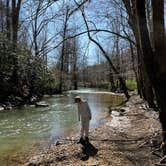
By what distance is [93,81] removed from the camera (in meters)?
86.1

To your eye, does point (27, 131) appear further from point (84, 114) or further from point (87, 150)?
point (87, 150)

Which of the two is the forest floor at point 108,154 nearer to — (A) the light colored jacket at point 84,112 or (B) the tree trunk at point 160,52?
(A) the light colored jacket at point 84,112

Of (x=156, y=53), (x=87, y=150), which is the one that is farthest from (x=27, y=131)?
(x=156, y=53)

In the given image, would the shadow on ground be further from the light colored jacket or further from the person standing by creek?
the light colored jacket

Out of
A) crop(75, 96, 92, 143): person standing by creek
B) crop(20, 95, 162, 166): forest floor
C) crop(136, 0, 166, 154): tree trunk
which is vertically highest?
crop(136, 0, 166, 154): tree trunk

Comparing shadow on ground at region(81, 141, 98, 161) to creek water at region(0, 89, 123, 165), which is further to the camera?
creek water at region(0, 89, 123, 165)

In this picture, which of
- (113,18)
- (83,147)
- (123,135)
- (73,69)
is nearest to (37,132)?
(123,135)

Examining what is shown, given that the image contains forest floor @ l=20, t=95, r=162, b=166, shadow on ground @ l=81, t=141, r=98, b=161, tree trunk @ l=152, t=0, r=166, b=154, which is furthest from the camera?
shadow on ground @ l=81, t=141, r=98, b=161

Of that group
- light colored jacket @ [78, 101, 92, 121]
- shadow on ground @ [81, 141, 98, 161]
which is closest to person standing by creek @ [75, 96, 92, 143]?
light colored jacket @ [78, 101, 92, 121]

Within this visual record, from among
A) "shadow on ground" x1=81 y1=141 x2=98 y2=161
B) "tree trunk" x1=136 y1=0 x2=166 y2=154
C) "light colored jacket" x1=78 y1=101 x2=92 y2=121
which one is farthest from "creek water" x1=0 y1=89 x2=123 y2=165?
"tree trunk" x1=136 y1=0 x2=166 y2=154

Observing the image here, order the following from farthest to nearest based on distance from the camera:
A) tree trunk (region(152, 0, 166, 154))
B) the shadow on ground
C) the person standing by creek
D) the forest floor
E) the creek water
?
the creek water → the person standing by creek → the shadow on ground → the forest floor → tree trunk (region(152, 0, 166, 154))

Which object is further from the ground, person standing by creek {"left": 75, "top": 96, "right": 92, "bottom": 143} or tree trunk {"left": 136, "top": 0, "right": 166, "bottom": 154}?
tree trunk {"left": 136, "top": 0, "right": 166, "bottom": 154}

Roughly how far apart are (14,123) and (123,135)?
8.22 metres

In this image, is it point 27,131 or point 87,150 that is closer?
point 87,150
